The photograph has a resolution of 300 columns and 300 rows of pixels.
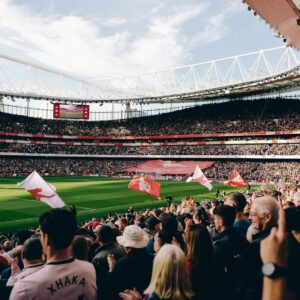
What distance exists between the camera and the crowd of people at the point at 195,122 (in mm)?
73188

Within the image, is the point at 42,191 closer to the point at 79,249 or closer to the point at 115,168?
the point at 79,249

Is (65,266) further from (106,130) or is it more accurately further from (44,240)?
(106,130)

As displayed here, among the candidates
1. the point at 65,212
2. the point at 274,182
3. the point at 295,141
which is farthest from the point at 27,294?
the point at 295,141

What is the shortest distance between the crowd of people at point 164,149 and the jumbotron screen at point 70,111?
823cm

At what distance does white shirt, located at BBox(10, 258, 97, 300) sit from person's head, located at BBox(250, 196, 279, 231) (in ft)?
8.57

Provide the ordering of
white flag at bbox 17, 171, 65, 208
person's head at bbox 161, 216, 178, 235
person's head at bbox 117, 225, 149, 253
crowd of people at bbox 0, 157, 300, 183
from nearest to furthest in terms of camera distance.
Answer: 1. person's head at bbox 117, 225, 149, 253
2. person's head at bbox 161, 216, 178, 235
3. white flag at bbox 17, 171, 65, 208
4. crowd of people at bbox 0, 157, 300, 183

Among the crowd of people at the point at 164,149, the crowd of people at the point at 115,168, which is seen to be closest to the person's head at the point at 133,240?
the crowd of people at the point at 115,168

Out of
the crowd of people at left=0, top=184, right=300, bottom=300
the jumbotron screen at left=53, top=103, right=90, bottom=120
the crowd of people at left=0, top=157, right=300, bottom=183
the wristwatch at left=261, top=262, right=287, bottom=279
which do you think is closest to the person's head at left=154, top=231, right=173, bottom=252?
the crowd of people at left=0, top=184, right=300, bottom=300

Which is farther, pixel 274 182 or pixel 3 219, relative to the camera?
pixel 274 182

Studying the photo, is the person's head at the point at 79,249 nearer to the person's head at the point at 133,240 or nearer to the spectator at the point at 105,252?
the spectator at the point at 105,252

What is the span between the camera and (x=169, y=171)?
7062 centimetres

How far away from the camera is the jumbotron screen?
87.6 meters

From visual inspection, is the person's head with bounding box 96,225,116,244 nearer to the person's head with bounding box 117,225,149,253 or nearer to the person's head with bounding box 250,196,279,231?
the person's head with bounding box 117,225,149,253

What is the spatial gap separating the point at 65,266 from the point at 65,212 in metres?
0.55
